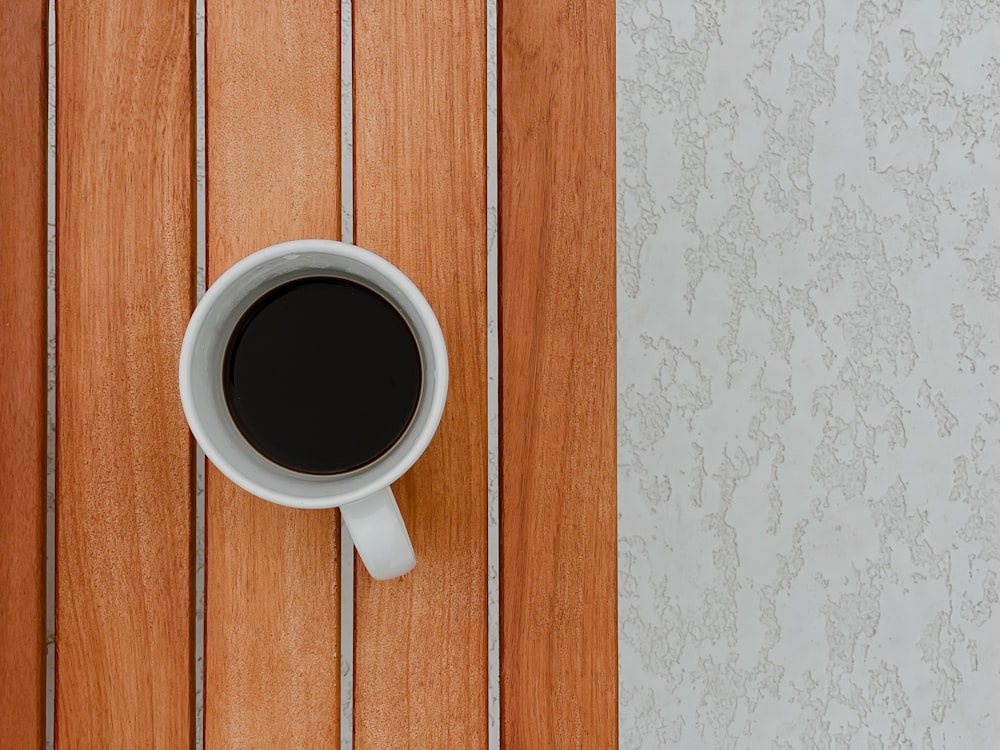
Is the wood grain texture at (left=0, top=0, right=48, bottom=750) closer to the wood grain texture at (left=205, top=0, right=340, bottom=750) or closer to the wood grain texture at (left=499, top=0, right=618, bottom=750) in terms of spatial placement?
the wood grain texture at (left=205, top=0, right=340, bottom=750)

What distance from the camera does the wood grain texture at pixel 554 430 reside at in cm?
38

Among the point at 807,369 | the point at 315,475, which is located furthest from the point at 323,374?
the point at 807,369

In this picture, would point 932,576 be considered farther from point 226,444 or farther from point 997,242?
point 226,444

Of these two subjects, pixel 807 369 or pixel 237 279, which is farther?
pixel 807 369

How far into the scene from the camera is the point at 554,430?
376 millimetres

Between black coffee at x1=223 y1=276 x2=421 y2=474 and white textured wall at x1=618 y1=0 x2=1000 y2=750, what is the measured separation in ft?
0.43

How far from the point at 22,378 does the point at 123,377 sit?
1.8 inches

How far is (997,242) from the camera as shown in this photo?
1.41 feet

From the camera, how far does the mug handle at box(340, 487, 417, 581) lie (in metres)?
0.31

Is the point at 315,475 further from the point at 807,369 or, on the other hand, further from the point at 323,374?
the point at 807,369

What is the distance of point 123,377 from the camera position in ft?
1.20

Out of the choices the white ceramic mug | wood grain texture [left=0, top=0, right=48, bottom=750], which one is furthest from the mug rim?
wood grain texture [left=0, top=0, right=48, bottom=750]

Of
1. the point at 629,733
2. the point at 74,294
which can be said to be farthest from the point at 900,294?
the point at 74,294

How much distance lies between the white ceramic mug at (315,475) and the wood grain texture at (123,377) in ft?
0.14
